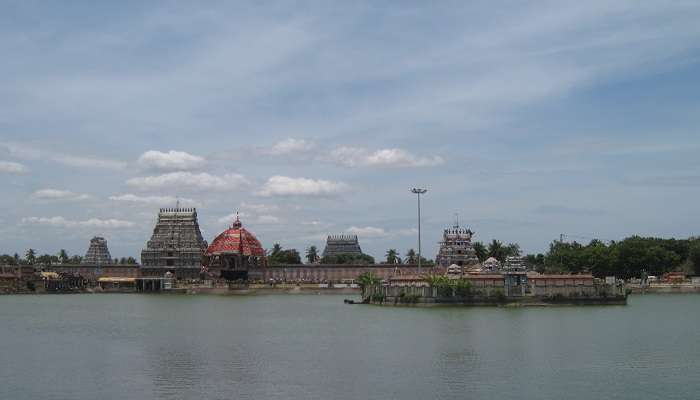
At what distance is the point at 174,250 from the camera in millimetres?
178250

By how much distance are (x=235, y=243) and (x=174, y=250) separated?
12.7m

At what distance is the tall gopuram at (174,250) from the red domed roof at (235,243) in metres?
3.74

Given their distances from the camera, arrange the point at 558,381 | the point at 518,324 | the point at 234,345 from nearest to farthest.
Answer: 1. the point at 558,381
2. the point at 234,345
3. the point at 518,324

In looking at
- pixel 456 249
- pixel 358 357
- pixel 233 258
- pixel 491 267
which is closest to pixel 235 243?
pixel 233 258

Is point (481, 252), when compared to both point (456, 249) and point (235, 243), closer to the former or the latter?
point (456, 249)

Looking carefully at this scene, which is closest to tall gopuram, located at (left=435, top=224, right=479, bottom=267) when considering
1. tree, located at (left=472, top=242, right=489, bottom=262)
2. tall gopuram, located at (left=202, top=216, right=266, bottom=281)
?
tree, located at (left=472, top=242, right=489, bottom=262)

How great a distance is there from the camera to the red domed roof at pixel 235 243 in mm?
181125

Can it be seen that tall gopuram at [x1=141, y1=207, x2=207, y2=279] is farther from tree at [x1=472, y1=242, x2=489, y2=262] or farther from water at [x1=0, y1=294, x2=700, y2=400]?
water at [x1=0, y1=294, x2=700, y2=400]

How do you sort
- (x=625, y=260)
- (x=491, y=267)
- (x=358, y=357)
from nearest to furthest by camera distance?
(x=358, y=357)
(x=491, y=267)
(x=625, y=260)

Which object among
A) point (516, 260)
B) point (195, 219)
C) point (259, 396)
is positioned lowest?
point (259, 396)

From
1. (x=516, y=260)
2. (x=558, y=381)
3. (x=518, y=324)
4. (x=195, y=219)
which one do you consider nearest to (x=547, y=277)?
(x=516, y=260)

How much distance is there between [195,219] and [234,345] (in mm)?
126975

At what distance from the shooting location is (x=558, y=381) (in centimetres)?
4316

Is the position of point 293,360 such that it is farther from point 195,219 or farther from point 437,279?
point 195,219
